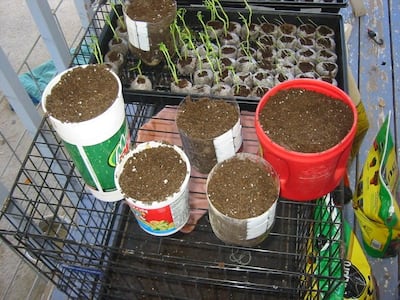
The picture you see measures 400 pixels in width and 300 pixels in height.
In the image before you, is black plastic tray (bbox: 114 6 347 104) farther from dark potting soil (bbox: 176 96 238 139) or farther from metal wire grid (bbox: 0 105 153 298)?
dark potting soil (bbox: 176 96 238 139)

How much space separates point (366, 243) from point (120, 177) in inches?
29.3

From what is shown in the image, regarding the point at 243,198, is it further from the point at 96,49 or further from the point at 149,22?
the point at 96,49

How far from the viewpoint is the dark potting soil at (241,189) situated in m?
0.61

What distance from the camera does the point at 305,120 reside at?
25.8 inches

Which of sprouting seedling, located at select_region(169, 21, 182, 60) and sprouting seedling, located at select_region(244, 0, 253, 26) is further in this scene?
sprouting seedling, located at select_region(244, 0, 253, 26)

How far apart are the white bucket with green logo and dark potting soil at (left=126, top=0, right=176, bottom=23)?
0.23 meters

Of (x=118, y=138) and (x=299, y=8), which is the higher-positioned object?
(x=118, y=138)

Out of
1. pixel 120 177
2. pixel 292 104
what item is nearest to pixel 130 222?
pixel 120 177

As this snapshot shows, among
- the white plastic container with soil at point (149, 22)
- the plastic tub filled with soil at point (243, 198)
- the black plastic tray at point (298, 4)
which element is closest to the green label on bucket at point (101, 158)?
the plastic tub filled with soil at point (243, 198)

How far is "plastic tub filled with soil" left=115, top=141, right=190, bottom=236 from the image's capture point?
63 centimetres

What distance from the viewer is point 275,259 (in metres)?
1.01

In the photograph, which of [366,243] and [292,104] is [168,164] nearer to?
[292,104]

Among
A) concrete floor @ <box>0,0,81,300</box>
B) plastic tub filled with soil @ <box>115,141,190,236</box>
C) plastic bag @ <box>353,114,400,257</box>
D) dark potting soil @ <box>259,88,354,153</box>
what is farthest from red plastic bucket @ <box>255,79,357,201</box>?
concrete floor @ <box>0,0,81,300</box>

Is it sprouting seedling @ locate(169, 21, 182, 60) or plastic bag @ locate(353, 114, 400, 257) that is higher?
sprouting seedling @ locate(169, 21, 182, 60)
